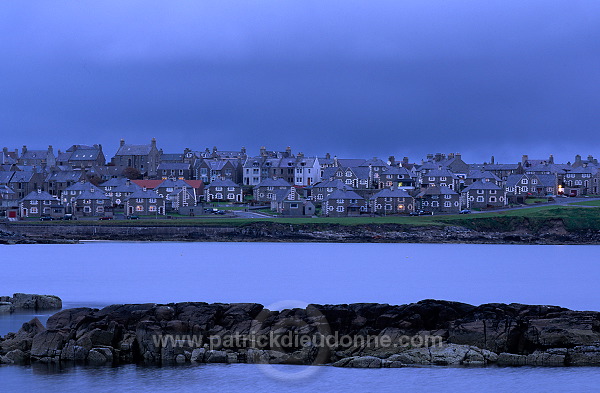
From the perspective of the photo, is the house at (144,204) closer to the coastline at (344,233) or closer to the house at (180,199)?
the house at (180,199)

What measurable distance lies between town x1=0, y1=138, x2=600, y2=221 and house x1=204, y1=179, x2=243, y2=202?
15cm

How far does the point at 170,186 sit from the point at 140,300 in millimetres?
74610

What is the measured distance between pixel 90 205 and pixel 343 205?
35415 mm

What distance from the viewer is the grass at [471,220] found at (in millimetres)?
103562

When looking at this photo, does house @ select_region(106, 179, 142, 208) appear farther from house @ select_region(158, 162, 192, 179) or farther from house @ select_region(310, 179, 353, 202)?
house @ select_region(310, 179, 353, 202)

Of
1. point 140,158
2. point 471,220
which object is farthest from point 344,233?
point 140,158

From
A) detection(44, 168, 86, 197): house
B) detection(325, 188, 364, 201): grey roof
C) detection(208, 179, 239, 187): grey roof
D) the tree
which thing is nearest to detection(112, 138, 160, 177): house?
the tree

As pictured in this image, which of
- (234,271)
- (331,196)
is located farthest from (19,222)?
(234,271)

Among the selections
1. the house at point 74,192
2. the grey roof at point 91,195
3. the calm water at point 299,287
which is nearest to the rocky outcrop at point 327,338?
the calm water at point 299,287

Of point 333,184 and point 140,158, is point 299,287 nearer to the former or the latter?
point 333,184

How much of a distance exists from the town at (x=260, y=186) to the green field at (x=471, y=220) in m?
6.40

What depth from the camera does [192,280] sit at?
215ft

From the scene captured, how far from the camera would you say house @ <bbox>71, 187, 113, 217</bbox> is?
118 m

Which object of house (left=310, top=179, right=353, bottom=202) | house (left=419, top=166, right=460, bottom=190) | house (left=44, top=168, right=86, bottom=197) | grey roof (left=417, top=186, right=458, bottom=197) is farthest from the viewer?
house (left=44, top=168, right=86, bottom=197)
